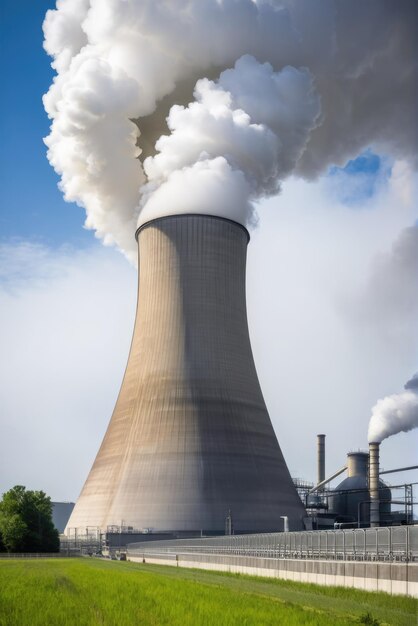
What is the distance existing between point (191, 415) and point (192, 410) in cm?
19

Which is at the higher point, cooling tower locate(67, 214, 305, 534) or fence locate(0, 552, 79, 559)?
cooling tower locate(67, 214, 305, 534)

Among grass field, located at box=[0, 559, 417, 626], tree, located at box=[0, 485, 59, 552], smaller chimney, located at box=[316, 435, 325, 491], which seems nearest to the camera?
grass field, located at box=[0, 559, 417, 626]

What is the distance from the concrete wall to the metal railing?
900mm

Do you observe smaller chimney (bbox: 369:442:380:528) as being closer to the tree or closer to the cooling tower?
the cooling tower

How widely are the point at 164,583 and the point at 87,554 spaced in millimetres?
23105

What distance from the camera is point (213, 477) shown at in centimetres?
3350

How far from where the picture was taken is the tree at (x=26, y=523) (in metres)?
37.5

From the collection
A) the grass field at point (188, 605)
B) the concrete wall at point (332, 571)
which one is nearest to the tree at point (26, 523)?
the concrete wall at point (332, 571)

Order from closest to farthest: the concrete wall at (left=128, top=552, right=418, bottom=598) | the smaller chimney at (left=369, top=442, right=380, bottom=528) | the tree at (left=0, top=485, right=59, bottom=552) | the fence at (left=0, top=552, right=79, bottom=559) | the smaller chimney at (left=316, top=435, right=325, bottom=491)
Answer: the concrete wall at (left=128, top=552, right=418, bottom=598)
the fence at (left=0, top=552, right=79, bottom=559)
the tree at (left=0, top=485, right=59, bottom=552)
the smaller chimney at (left=369, top=442, right=380, bottom=528)
the smaller chimney at (left=316, top=435, right=325, bottom=491)

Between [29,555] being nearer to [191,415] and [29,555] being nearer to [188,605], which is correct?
[191,415]

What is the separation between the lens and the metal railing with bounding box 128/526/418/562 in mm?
15320

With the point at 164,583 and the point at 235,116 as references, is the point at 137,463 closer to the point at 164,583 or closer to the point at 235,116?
the point at 235,116

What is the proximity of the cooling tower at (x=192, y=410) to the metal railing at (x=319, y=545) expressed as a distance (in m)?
2.25

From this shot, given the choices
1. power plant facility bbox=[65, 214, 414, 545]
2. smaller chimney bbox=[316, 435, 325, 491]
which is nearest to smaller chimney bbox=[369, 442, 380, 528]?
power plant facility bbox=[65, 214, 414, 545]
